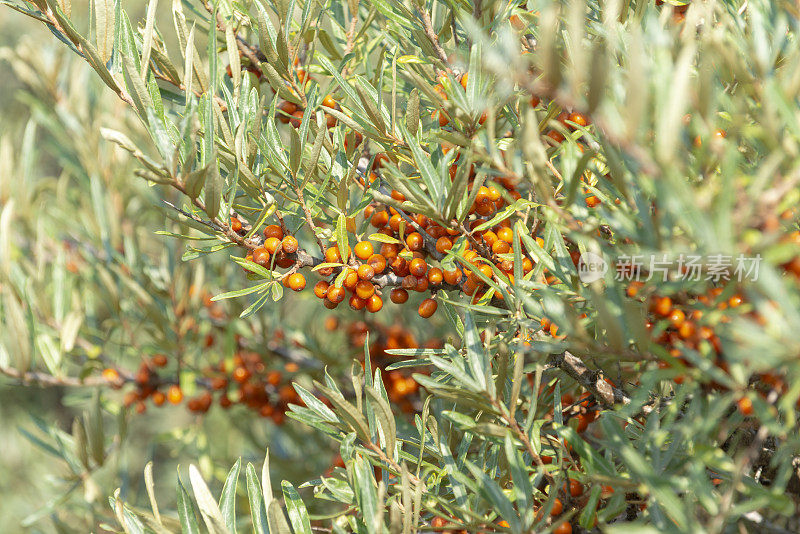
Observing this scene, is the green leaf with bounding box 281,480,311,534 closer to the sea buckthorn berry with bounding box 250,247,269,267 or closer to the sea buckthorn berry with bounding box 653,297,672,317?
the sea buckthorn berry with bounding box 250,247,269,267

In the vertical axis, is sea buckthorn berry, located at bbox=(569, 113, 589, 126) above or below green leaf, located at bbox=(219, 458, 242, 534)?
above

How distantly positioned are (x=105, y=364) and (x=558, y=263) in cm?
121

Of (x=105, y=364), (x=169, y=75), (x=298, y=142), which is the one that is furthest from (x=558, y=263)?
(x=105, y=364)

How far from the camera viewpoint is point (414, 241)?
731 mm

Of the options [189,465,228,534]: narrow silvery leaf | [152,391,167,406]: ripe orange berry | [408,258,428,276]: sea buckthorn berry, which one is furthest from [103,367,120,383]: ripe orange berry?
[408,258,428,276]: sea buckthorn berry

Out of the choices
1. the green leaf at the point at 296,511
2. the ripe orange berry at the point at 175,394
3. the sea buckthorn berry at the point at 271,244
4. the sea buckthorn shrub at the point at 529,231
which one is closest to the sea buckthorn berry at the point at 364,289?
the sea buckthorn shrub at the point at 529,231

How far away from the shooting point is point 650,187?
44cm

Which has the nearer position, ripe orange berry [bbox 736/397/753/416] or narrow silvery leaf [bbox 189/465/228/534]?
ripe orange berry [bbox 736/397/753/416]

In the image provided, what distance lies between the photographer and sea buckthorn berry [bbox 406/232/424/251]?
28.8 inches

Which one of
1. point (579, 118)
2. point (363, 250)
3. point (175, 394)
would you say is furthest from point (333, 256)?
point (175, 394)

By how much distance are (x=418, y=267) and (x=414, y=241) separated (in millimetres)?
37

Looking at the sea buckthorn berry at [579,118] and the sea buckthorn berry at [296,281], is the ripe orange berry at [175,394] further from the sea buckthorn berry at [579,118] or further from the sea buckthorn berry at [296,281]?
the sea buckthorn berry at [579,118]

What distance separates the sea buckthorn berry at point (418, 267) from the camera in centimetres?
71

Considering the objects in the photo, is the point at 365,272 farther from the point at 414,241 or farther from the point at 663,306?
the point at 663,306
